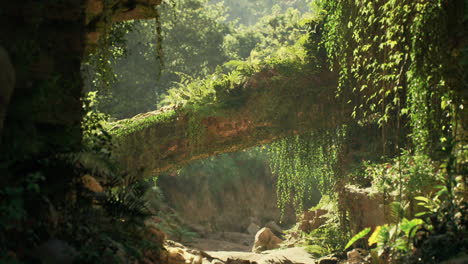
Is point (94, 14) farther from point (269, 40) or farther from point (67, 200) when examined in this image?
point (269, 40)

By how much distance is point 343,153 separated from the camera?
10125 millimetres

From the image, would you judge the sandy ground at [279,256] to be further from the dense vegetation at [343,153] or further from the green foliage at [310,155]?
the green foliage at [310,155]

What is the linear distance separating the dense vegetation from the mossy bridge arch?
78 millimetres

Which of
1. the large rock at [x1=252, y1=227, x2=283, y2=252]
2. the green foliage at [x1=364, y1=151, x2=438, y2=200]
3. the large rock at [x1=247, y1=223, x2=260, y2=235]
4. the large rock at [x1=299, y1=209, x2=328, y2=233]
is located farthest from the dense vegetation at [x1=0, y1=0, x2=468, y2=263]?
the large rock at [x1=247, y1=223, x2=260, y2=235]

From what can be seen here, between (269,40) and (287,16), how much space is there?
1704 mm

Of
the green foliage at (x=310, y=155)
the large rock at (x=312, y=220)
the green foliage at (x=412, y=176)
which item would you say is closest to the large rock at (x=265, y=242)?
the large rock at (x=312, y=220)

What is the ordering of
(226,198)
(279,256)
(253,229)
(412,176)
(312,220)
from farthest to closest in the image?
(226,198)
(253,229)
(312,220)
(279,256)
(412,176)

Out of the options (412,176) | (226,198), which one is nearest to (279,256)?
(412,176)

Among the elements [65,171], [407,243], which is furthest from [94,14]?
[407,243]

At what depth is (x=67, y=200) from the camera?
4.43 meters

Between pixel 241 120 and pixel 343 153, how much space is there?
7.44ft

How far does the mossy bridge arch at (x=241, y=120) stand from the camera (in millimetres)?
9781

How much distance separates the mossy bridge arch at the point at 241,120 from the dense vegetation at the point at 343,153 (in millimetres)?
78

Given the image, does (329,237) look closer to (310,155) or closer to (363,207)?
(310,155)
